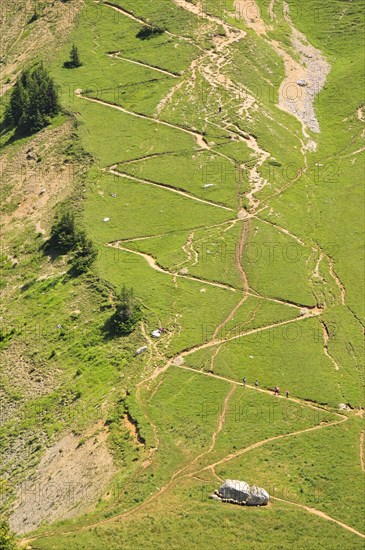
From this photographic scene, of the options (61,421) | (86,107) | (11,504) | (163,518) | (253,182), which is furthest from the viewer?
(86,107)

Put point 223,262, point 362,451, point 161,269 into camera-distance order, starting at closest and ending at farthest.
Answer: point 362,451 < point 161,269 < point 223,262

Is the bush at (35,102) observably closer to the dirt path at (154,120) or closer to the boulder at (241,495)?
the dirt path at (154,120)

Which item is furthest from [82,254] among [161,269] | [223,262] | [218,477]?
[218,477]

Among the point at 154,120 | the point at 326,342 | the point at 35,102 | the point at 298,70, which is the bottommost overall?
the point at 326,342

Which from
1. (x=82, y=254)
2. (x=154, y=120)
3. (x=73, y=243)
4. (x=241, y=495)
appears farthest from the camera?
(x=154, y=120)

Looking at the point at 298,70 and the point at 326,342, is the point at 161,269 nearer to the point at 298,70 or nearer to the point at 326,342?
the point at 326,342

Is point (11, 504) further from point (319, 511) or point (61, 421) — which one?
point (319, 511)

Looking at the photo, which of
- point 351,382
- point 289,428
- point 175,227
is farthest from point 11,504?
point 175,227
